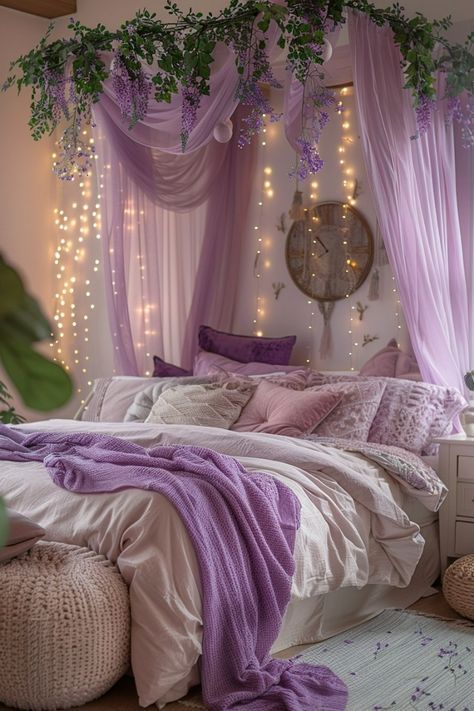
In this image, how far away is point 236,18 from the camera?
3914 millimetres

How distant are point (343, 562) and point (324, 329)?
1.99m

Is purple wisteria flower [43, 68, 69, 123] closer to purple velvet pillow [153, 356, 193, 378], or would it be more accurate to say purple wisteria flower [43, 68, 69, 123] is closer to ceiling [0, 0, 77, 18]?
purple velvet pillow [153, 356, 193, 378]

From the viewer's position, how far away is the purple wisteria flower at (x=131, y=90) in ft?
13.7

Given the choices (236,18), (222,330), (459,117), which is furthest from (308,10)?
(222,330)

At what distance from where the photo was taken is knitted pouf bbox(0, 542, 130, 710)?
251 centimetres

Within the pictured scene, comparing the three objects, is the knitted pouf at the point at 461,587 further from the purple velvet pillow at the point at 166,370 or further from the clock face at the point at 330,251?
the purple velvet pillow at the point at 166,370

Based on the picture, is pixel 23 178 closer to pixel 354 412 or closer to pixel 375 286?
pixel 375 286

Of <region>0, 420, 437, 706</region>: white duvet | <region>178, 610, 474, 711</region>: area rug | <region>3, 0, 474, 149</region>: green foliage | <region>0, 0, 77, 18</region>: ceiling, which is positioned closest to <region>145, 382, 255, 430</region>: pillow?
<region>0, 420, 437, 706</region>: white duvet

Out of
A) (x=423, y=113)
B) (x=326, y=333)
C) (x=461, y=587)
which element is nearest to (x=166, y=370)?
(x=326, y=333)

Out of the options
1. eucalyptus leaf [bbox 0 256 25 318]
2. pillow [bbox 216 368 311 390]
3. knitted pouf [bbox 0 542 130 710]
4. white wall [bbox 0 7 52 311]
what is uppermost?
white wall [bbox 0 7 52 311]

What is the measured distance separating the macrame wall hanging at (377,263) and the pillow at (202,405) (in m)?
0.86

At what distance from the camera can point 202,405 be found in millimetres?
4371

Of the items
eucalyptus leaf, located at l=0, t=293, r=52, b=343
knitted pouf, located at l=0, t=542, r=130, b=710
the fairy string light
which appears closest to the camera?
eucalyptus leaf, located at l=0, t=293, r=52, b=343

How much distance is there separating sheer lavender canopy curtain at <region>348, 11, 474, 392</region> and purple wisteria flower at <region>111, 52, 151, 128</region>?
0.93 m
